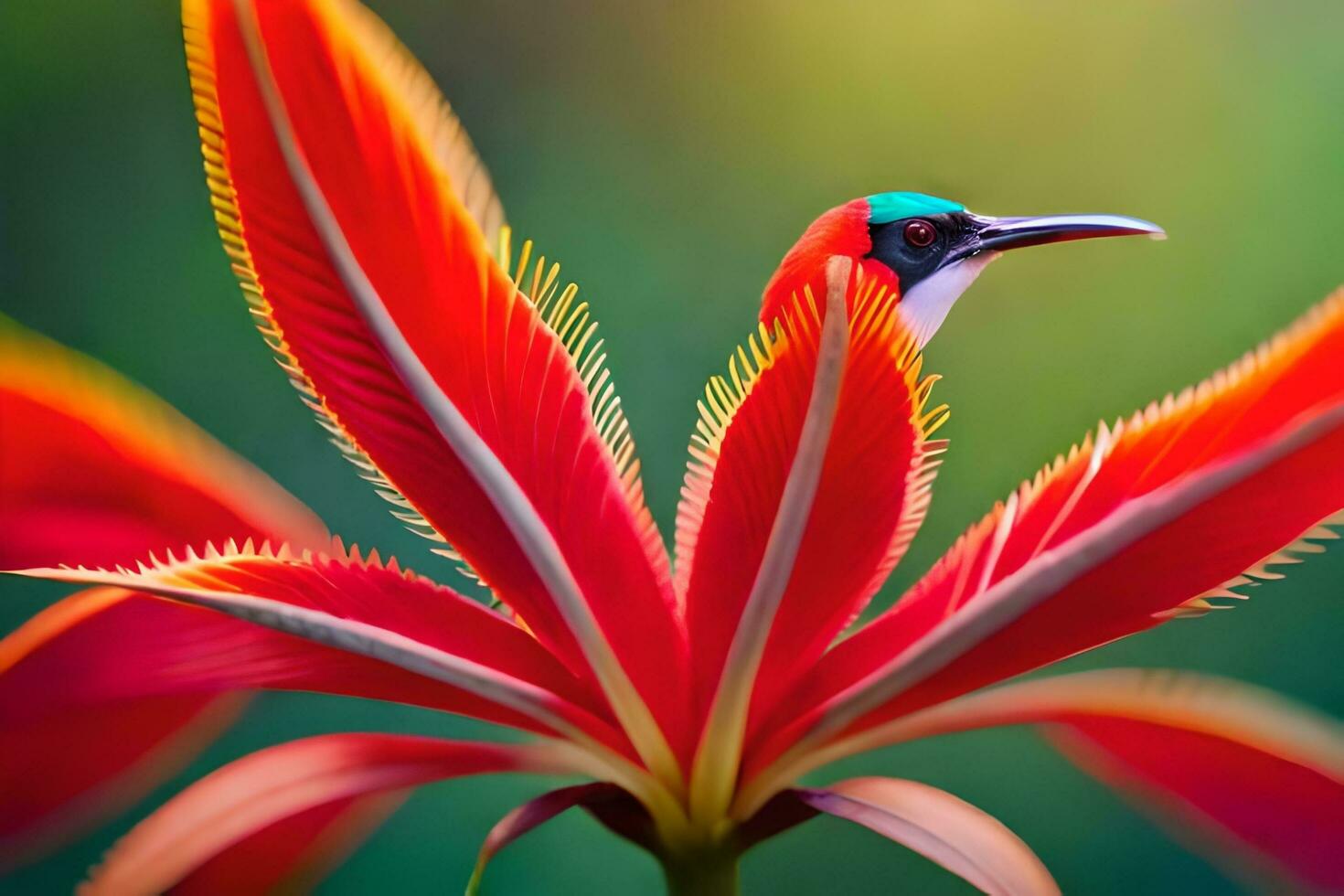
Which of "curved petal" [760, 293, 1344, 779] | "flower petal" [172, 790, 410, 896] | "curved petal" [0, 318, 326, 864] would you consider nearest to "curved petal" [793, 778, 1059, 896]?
"curved petal" [760, 293, 1344, 779]

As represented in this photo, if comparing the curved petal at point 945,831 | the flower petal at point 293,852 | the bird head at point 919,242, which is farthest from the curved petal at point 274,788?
the bird head at point 919,242

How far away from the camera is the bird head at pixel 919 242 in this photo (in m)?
0.54

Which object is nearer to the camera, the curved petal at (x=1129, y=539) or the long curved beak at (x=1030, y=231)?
the curved petal at (x=1129, y=539)

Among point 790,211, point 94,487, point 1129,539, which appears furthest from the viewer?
point 790,211

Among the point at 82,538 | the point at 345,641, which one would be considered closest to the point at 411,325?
the point at 345,641

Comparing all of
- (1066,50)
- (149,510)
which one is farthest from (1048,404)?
(149,510)

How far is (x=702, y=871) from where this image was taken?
1.40 feet

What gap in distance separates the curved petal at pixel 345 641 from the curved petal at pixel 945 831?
3.6 inches

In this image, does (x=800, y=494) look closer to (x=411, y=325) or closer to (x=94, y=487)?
(x=411, y=325)

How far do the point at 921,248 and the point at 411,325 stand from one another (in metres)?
0.27

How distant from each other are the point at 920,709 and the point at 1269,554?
131 millimetres

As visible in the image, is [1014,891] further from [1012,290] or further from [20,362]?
[20,362]

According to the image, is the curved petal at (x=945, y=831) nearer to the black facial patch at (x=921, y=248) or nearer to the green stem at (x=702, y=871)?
the green stem at (x=702, y=871)

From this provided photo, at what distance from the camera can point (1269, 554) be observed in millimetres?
378
